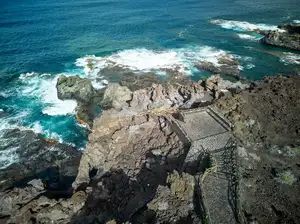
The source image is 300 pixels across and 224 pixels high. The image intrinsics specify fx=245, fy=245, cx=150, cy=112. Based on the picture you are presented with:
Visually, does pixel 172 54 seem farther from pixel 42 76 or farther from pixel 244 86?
pixel 42 76

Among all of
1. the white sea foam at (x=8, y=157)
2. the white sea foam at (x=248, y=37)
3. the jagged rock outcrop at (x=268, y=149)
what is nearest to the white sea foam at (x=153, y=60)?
the white sea foam at (x=248, y=37)

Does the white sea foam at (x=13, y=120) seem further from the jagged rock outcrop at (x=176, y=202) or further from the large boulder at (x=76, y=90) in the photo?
the jagged rock outcrop at (x=176, y=202)

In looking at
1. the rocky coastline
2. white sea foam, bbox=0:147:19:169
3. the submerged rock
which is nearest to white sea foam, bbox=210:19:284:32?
the submerged rock

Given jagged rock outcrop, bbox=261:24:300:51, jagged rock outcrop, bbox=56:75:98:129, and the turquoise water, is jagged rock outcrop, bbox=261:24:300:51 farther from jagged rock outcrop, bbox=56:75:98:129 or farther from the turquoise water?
jagged rock outcrop, bbox=56:75:98:129

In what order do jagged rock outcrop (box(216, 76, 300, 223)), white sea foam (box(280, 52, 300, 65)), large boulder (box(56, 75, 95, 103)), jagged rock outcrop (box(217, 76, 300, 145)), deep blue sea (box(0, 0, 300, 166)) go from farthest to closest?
white sea foam (box(280, 52, 300, 65))
deep blue sea (box(0, 0, 300, 166))
large boulder (box(56, 75, 95, 103))
jagged rock outcrop (box(217, 76, 300, 145))
jagged rock outcrop (box(216, 76, 300, 223))

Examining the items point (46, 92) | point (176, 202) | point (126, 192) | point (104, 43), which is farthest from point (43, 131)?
point (104, 43)

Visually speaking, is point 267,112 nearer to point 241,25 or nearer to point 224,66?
point 224,66
